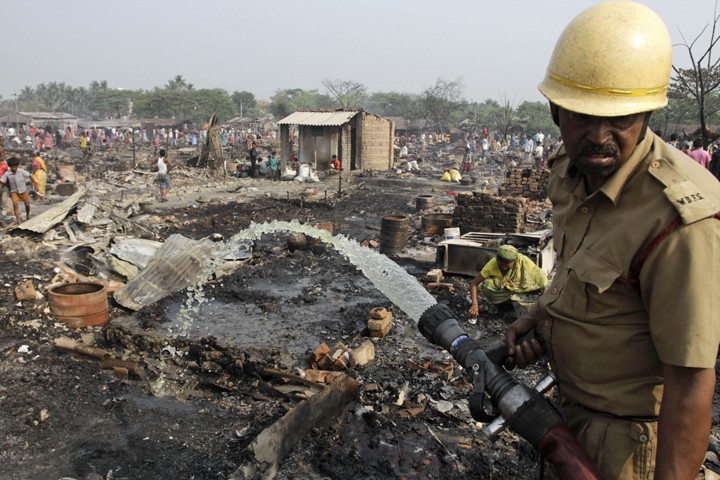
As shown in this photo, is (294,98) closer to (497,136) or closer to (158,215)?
(497,136)

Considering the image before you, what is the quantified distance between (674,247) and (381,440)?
135 inches

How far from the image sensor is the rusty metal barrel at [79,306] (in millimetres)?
6211

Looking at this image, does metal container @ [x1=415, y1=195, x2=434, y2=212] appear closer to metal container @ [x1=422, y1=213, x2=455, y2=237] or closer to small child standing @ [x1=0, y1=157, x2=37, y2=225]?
metal container @ [x1=422, y1=213, x2=455, y2=237]

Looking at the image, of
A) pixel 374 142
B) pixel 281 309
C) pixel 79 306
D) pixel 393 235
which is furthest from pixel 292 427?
pixel 374 142

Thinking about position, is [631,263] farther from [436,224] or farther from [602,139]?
[436,224]

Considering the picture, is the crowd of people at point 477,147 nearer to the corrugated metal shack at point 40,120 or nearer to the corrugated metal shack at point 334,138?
the corrugated metal shack at point 334,138

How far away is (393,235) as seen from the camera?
33.8 feet

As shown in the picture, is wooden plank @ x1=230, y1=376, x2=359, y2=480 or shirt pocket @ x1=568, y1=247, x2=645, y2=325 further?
wooden plank @ x1=230, y1=376, x2=359, y2=480

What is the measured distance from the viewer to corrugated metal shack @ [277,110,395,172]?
22828mm

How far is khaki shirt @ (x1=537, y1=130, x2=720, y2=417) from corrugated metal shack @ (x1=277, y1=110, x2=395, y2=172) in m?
21.2

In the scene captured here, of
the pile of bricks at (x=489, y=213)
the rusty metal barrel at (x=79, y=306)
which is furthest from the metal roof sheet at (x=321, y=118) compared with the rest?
the rusty metal barrel at (x=79, y=306)

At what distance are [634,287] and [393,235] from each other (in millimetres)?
9059

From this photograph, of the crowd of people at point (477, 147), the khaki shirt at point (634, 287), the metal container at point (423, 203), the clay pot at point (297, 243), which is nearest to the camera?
the khaki shirt at point (634, 287)

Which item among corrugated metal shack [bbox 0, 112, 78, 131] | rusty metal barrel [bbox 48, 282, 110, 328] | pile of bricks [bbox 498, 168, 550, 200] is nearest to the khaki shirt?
rusty metal barrel [bbox 48, 282, 110, 328]
